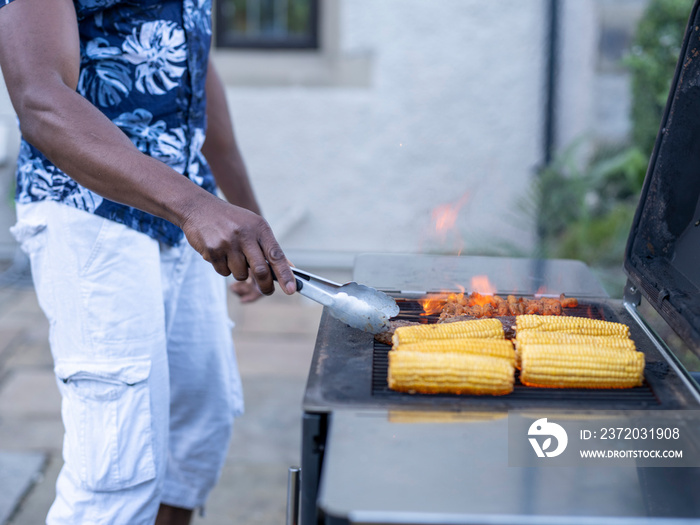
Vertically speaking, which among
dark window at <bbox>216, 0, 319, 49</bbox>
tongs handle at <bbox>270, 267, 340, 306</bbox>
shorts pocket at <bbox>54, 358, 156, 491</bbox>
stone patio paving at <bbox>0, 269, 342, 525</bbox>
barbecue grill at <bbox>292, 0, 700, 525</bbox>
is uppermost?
dark window at <bbox>216, 0, 319, 49</bbox>

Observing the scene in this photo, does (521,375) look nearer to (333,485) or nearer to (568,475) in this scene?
(568,475)

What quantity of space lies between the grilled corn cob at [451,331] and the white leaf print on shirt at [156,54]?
0.96 metres

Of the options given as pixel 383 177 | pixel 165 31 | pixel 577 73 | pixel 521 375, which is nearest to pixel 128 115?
pixel 165 31

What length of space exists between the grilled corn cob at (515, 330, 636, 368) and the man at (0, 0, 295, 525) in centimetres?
53

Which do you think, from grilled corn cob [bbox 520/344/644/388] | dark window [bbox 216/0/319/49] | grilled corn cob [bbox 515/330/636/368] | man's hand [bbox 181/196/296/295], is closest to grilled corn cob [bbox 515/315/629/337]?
grilled corn cob [bbox 515/330/636/368]

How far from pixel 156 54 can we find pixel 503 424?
1354mm

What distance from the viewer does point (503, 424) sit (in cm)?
128

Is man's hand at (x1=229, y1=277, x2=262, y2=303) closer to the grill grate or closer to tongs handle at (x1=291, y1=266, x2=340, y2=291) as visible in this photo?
tongs handle at (x1=291, y1=266, x2=340, y2=291)

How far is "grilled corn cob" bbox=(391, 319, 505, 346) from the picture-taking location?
1605 millimetres

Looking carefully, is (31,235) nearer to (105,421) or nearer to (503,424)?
(105,421)

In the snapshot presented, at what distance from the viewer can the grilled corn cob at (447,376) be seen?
1.39m

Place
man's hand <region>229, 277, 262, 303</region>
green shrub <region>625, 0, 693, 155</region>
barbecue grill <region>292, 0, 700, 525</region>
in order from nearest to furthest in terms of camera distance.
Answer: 1. barbecue grill <region>292, 0, 700, 525</region>
2. man's hand <region>229, 277, 262, 303</region>
3. green shrub <region>625, 0, 693, 155</region>

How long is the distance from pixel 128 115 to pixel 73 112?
295mm

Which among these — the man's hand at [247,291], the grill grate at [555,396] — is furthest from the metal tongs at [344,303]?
the man's hand at [247,291]
